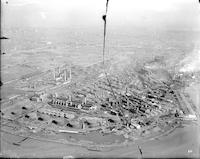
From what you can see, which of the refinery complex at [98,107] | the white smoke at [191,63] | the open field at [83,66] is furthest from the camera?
the white smoke at [191,63]

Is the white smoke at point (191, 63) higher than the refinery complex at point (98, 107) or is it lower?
higher

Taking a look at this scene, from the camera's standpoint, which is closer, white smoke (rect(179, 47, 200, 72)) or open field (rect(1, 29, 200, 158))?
open field (rect(1, 29, 200, 158))

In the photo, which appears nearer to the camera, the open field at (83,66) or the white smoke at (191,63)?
the open field at (83,66)

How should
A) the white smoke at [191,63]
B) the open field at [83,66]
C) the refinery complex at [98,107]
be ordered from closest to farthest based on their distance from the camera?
the open field at [83,66] < the refinery complex at [98,107] < the white smoke at [191,63]

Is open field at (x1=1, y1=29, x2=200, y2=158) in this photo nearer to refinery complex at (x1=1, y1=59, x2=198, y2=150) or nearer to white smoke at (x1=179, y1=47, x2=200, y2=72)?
refinery complex at (x1=1, y1=59, x2=198, y2=150)

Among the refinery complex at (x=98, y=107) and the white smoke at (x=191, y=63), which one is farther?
the white smoke at (x=191, y=63)

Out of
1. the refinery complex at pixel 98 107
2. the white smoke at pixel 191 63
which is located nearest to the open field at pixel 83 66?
the refinery complex at pixel 98 107

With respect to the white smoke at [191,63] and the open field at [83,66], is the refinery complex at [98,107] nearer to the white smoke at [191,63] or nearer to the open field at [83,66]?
the open field at [83,66]

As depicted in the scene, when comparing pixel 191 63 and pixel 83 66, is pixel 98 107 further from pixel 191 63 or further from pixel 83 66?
pixel 191 63

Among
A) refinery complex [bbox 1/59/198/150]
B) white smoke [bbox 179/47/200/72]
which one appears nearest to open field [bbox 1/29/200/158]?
refinery complex [bbox 1/59/198/150]

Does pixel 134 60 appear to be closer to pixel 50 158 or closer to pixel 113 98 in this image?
pixel 113 98

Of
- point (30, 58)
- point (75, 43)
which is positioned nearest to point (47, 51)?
point (30, 58)
